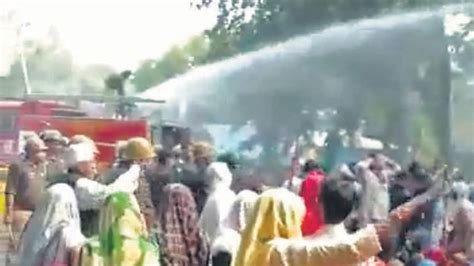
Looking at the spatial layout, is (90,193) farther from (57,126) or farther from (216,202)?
(57,126)

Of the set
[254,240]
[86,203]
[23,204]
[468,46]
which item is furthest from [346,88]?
[254,240]

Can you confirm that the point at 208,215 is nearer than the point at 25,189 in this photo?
Yes

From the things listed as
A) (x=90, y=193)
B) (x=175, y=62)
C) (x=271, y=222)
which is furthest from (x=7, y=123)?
(x=271, y=222)

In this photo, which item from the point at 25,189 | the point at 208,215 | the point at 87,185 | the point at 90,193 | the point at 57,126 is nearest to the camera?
the point at 90,193

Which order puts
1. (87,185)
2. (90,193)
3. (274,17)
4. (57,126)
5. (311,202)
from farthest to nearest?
(274,17), (57,126), (311,202), (87,185), (90,193)

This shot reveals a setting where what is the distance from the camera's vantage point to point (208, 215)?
424 inches

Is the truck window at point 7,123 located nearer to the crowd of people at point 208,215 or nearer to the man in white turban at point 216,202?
the crowd of people at point 208,215

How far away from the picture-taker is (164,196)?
33.3 feet

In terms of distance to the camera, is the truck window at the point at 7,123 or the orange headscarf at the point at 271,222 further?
the truck window at the point at 7,123

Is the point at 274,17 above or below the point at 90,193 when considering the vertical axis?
above

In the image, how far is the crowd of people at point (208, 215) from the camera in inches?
258

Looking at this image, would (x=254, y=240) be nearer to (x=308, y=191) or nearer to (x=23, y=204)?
(x=308, y=191)

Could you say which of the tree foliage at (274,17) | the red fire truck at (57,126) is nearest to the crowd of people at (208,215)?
the red fire truck at (57,126)

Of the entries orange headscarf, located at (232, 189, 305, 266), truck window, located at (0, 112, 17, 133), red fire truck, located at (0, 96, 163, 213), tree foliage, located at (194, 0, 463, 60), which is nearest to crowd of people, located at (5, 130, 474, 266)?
orange headscarf, located at (232, 189, 305, 266)
